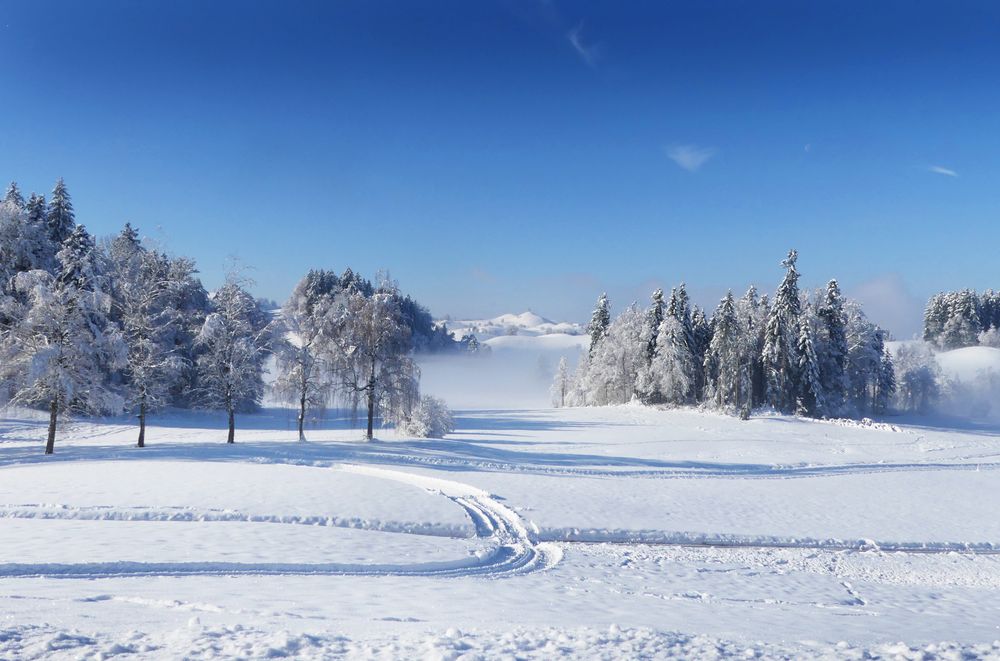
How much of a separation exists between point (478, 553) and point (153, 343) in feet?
90.3

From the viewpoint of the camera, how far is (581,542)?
19.7 m

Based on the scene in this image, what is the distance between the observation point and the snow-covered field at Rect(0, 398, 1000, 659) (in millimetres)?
9320

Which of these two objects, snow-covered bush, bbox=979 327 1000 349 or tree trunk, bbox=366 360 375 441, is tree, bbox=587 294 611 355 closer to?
tree trunk, bbox=366 360 375 441

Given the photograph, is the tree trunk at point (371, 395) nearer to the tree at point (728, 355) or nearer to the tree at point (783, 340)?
the tree at point (728, 355)

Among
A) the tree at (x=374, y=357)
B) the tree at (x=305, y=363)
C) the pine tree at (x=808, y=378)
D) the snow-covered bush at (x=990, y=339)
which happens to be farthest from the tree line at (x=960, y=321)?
the tree at (x=305, y=363)

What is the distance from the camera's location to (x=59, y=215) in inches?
2057

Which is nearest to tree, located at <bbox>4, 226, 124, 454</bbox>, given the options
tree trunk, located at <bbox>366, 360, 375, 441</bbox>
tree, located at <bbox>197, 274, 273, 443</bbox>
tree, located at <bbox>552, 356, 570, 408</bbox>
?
tree, located at <bbox>197, 274, 273, 443</bbox>

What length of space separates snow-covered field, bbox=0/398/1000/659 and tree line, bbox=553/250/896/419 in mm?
28212

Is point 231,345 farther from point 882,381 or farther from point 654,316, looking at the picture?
point 882,381

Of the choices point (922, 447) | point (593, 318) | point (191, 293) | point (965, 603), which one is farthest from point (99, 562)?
point (593, 318)

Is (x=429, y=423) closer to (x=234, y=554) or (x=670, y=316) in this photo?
(x=234, y=554)

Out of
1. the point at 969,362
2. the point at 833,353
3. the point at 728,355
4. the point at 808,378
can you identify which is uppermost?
the point at 969,362

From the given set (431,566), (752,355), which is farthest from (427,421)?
(752,355)

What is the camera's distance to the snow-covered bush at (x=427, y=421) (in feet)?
131
